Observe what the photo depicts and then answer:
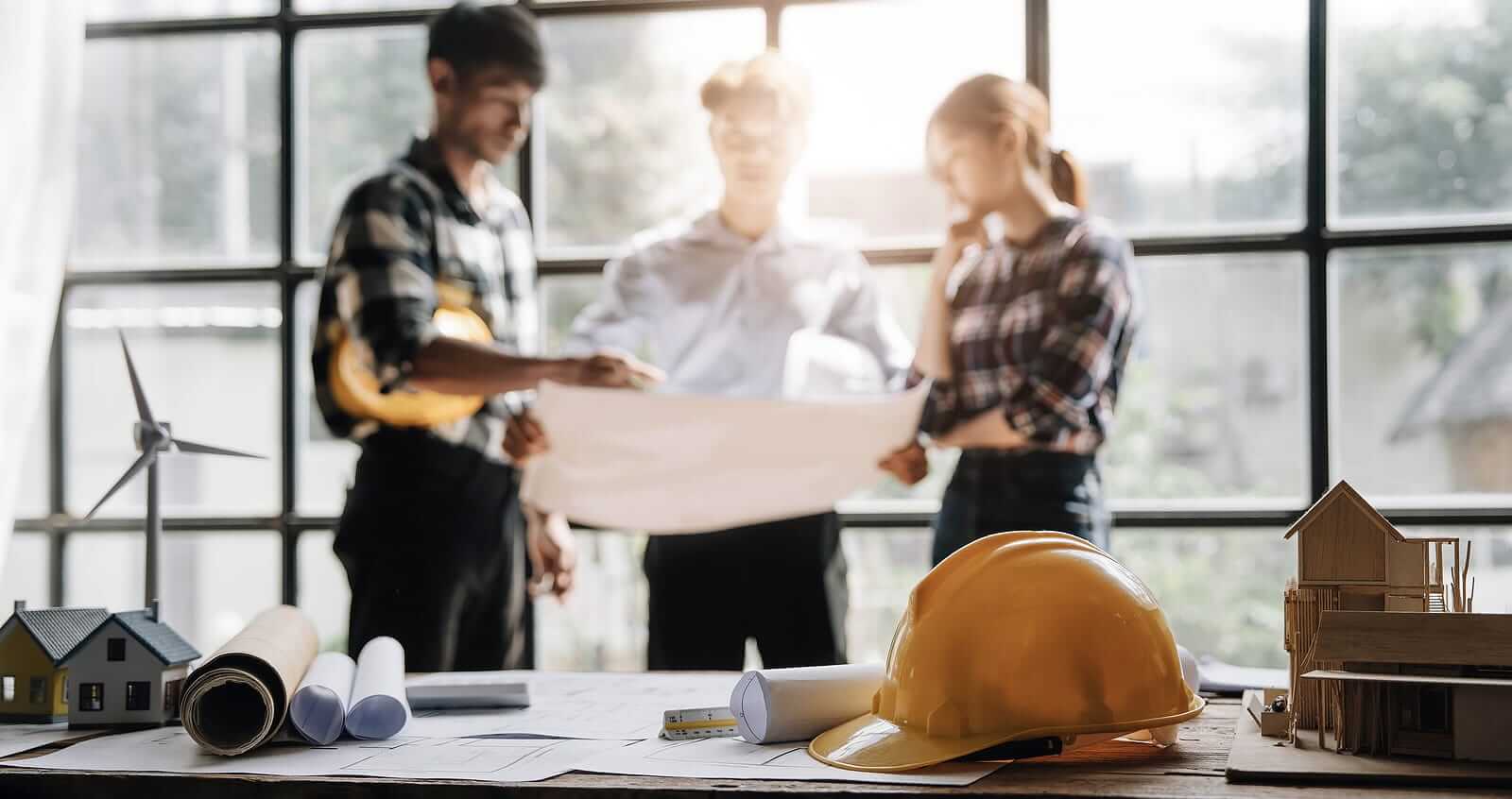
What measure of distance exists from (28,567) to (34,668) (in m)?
1.88

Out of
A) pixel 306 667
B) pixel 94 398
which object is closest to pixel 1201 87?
pixel 306 667

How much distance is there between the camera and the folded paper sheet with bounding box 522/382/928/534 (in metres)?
2.61

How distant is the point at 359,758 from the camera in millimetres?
1392

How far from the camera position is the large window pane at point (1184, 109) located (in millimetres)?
2801

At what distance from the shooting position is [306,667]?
1655 mm

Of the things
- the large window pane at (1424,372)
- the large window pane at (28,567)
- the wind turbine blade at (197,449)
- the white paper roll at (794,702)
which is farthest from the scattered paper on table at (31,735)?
the large window pane at (1424,372)

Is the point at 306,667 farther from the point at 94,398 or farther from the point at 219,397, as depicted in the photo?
the point at 94,398

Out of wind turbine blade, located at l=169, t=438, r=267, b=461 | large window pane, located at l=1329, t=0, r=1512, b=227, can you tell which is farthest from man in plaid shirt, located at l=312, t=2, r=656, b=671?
large window pane, located at l=1329, t=0, r=1512, b=227

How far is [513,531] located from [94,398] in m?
1.30

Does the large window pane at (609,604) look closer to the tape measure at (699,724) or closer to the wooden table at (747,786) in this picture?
the tape measure at (699,724)

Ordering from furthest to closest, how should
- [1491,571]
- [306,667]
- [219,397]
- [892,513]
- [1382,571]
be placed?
[219,397], [892,513], [1491,571], [306,667], [1382,571]

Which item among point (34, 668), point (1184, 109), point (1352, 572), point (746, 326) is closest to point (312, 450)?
point (746, 326)

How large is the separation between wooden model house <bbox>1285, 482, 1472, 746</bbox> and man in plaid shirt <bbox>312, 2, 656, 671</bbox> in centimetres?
144

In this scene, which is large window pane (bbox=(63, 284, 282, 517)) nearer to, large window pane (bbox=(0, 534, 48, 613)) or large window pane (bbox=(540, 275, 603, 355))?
large window pane (bbox=(0, 534, 48, 613))
